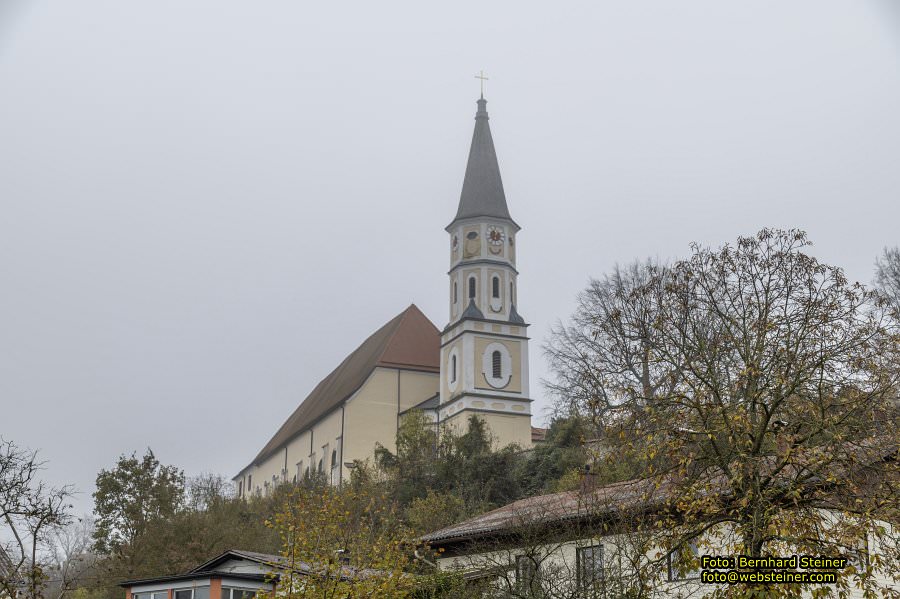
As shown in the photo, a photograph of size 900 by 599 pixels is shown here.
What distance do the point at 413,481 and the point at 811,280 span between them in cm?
3274

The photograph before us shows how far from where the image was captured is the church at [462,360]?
61.9m

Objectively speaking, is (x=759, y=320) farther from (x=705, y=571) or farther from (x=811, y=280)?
(x=705, y=571)

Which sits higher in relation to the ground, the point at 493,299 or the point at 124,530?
the point at 493,299

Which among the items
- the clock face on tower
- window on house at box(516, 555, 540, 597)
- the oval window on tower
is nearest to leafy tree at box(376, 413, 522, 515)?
the oval window on tower

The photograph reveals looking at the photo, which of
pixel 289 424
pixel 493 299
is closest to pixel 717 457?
pixel 493 299

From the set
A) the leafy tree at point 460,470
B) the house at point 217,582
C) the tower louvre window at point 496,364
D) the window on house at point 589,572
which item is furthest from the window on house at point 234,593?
the tower louvre window at point 496,364

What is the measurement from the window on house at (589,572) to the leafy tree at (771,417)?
122cm

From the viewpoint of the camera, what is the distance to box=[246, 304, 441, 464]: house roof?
224 feet

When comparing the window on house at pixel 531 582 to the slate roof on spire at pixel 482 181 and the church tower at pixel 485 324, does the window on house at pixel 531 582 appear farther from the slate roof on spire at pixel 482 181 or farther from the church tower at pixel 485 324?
the slate roof on spire at pixel 482 181

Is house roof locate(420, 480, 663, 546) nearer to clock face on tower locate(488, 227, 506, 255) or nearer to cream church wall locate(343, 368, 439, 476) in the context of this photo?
clock face on tower locate(488, 227, 506, 255)

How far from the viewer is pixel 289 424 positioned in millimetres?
88688

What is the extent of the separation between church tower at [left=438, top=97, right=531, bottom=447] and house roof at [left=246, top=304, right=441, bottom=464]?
14.0 feet

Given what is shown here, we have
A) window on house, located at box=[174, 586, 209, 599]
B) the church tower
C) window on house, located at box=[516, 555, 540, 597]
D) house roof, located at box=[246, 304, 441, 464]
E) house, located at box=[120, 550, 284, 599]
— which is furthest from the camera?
house roof, located at box=[246, 304, 441, 464]

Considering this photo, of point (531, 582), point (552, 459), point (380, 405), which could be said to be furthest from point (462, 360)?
point (531, 582)
